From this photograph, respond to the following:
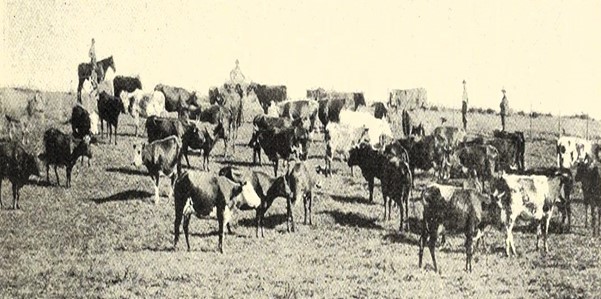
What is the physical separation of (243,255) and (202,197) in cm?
120

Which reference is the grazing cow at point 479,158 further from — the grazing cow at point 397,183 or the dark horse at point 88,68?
the dark horse at point 88,68

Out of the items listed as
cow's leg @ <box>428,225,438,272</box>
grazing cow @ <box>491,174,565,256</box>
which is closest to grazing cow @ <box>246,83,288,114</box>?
grazing cow @ <box>491,174,565,256</box>

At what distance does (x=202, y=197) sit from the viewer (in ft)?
39.4

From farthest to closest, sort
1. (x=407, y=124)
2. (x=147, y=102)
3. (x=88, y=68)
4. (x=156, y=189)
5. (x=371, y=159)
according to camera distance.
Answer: (x=407, y=124)
(x=147, y=102)
(x=88, y=68)
(x=371, y=159)
(x=156, y=189)

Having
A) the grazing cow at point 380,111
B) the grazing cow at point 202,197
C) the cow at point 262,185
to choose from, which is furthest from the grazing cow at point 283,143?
the grazing cow at point 380,111

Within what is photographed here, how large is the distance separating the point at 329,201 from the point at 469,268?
4.50m

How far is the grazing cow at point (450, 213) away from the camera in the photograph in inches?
470

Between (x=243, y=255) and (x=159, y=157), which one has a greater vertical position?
(x=159, y=157)

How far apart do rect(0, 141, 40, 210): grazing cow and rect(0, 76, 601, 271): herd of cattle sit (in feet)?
0.06

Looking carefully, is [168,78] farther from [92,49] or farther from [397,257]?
[397,257]

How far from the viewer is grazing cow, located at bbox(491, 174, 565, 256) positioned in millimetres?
13078

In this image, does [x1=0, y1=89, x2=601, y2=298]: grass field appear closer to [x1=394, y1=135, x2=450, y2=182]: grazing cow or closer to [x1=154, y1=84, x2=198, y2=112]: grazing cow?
[x1=394, y1=135, x2=450, y2=182]: grazing cow

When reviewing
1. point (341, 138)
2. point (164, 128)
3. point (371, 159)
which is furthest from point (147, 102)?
point (371, 159)

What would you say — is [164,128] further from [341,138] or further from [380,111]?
[380,111]
